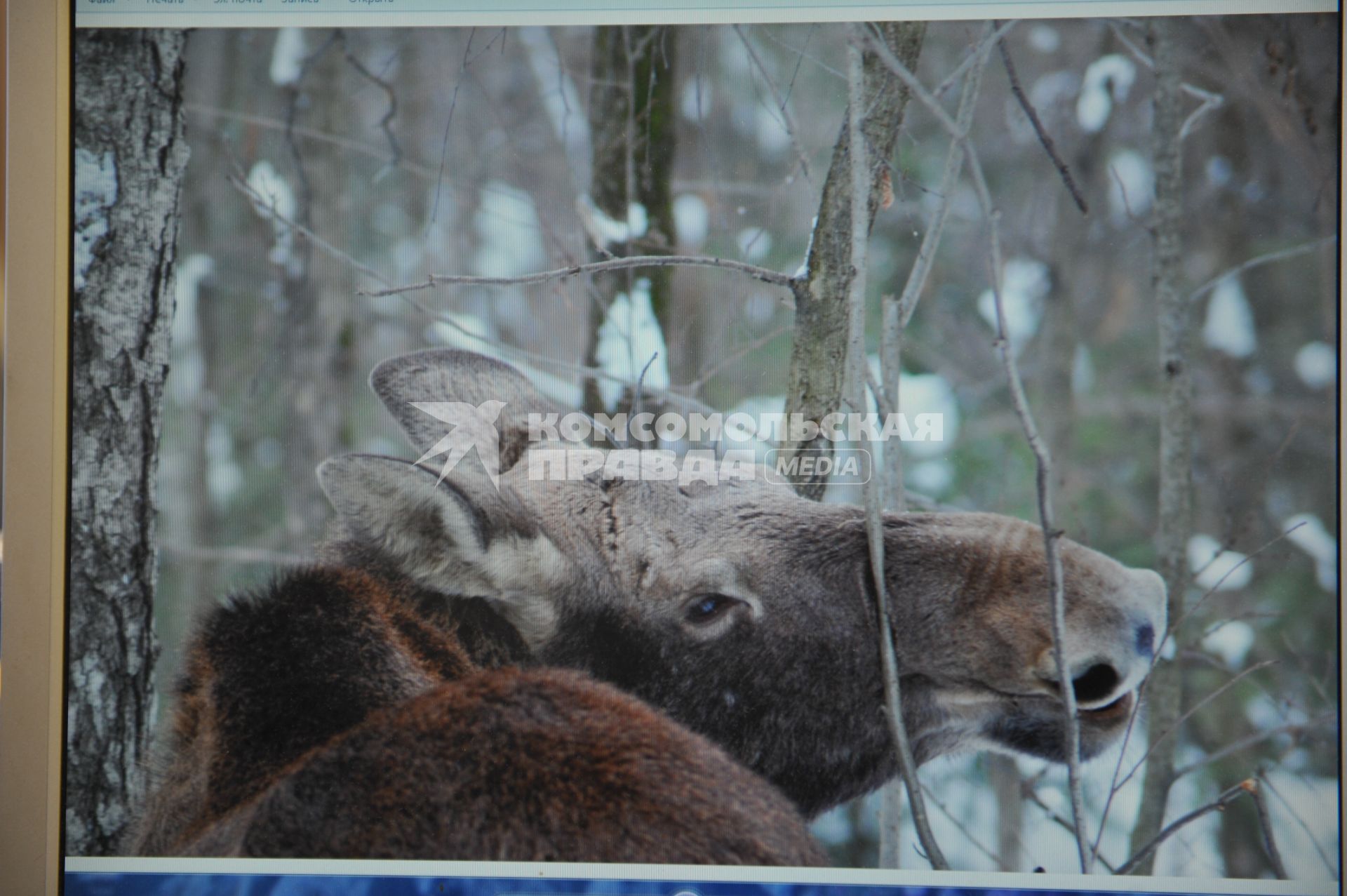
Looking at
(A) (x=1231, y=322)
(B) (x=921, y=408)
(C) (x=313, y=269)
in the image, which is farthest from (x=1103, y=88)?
(C) (x=313, y=269)

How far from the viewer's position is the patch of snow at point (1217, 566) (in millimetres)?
2342

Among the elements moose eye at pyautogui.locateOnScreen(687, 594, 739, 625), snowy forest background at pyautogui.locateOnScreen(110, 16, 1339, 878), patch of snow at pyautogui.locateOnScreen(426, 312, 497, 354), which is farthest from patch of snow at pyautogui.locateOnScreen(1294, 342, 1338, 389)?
patch of snow at pyautogui.locateOnScreen(426, 312, 497, 354)

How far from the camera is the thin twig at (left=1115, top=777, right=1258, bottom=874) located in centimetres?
212

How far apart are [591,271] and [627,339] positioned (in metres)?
0.33

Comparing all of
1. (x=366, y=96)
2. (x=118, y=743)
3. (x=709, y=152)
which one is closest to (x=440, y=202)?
(x=366, y=96)

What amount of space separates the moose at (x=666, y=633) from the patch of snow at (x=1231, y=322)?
0.67 meters

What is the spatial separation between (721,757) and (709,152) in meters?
1.45

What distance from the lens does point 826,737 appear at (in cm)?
213

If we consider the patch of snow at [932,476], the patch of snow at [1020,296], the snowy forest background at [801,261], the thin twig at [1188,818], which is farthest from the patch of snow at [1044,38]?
the thin twig at [1188,818]

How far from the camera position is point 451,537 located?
211cm

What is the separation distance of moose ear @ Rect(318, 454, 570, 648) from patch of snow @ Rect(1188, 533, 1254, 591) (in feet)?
5.24

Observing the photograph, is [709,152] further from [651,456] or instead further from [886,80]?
[651,456]

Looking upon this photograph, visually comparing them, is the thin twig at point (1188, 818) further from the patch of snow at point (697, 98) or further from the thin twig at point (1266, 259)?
the patch of snow at point (697, 98)

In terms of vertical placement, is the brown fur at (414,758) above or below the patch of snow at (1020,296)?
below
